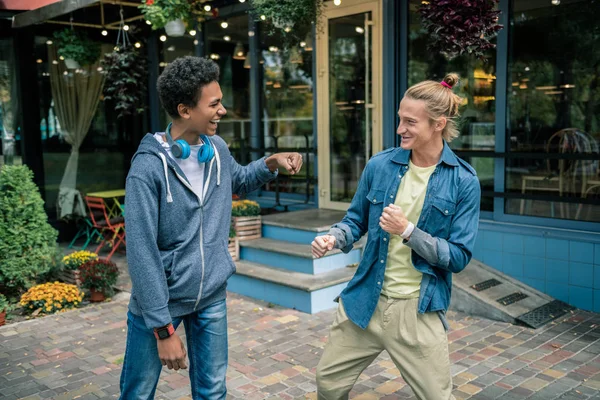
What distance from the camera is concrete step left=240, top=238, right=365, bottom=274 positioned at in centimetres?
611

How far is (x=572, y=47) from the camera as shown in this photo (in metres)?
5.86

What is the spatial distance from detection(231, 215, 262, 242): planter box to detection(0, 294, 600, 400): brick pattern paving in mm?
1295

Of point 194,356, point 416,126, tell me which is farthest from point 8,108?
point 416,126

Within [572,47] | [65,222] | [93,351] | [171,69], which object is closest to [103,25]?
[65,222]

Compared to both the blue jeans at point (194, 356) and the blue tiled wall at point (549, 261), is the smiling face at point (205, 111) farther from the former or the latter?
the blue tiled wall at point (549, 261)

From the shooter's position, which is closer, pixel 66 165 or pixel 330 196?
pixel 330 196

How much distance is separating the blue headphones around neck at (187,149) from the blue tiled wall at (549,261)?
4248 millimetres

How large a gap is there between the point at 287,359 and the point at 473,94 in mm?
3733

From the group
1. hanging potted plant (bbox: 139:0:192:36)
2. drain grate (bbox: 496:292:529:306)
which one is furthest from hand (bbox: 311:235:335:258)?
hanging potted plant (bbox: 139:0:192:36)

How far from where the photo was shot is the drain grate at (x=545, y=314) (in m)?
5.19

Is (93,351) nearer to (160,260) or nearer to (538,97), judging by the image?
(160,260)

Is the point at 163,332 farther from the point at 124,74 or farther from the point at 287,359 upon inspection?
the point at 124,74

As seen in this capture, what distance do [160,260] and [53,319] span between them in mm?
3853

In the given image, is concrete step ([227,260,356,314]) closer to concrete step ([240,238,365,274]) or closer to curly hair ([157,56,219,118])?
concrete step ([240,238,365,274])
